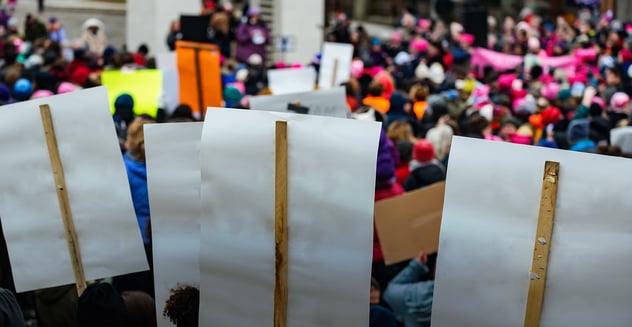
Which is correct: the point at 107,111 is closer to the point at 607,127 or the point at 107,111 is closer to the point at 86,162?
the point at 86,162

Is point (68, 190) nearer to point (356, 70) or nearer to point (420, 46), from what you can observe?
point (356, 70)

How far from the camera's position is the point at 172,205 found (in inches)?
158

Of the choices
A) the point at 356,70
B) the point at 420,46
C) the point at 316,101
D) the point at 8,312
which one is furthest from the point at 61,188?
the point at 420,46

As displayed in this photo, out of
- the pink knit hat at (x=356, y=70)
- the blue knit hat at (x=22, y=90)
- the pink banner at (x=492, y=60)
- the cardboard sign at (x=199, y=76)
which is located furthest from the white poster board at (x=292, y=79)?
the pink banner at (x=492, y=60)

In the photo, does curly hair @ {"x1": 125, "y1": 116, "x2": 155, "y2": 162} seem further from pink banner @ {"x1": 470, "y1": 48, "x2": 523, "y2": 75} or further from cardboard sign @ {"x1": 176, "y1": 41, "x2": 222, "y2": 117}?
pink banner @ {"x1": 470, "y1": 48, "x2": 523, "y2": 75}

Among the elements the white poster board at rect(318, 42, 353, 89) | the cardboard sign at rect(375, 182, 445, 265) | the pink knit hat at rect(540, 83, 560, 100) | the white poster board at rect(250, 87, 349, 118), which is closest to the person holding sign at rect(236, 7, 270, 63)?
the white poster board at rect(318, 42, 353, 89)

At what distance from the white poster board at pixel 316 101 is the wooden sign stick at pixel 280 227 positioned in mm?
2618

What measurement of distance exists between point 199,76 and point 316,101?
10.2 ft

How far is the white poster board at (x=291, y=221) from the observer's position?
344 centimetres

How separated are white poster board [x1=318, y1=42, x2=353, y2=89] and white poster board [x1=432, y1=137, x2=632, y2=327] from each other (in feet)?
24.5

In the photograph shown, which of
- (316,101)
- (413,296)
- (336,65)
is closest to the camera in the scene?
(413,296)

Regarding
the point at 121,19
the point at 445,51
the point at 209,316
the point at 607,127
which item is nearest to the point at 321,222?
the point at 209,316

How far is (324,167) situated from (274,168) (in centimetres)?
22

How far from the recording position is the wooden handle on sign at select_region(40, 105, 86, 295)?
407 centimetres
